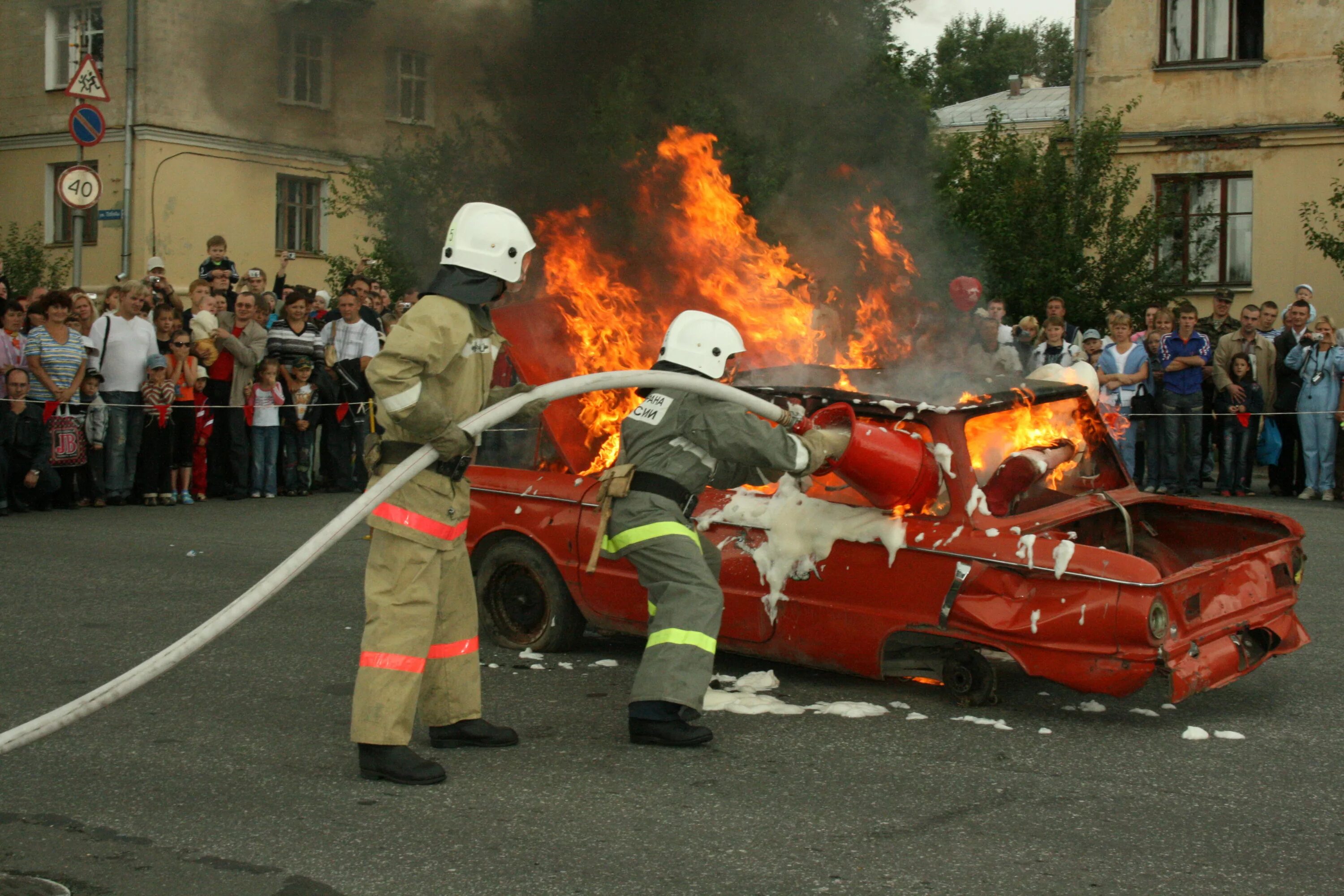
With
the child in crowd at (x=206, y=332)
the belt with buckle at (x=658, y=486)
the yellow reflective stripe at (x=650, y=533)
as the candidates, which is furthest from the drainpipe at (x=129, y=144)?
the yellow reflective stripe at (x=650, y=533)

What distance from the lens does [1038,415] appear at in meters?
6.32

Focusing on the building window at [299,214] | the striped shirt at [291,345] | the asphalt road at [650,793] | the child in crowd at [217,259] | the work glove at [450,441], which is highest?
the building window at [299,214]

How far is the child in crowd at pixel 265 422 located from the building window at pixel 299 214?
1.42 meters

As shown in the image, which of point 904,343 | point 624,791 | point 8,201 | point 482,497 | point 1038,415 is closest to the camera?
point 624,791

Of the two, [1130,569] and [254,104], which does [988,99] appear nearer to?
[254,104]

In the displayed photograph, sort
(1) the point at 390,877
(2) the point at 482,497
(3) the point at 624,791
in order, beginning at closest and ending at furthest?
(1) the point at 390,877
(3) the point at 624,791
(2) the point at 482,497

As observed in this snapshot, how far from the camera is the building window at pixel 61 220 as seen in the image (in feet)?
75.0

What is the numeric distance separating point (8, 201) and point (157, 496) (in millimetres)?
13564

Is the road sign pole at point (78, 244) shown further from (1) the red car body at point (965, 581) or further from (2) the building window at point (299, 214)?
(1) the red car body at point (965, 581)

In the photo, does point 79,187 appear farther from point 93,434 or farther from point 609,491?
point 609,491

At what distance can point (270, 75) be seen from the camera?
28.7ft

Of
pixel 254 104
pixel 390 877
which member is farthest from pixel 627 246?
pixel 390 877

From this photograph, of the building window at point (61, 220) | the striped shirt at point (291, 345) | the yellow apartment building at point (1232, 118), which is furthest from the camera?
the building window at point (61, 220)

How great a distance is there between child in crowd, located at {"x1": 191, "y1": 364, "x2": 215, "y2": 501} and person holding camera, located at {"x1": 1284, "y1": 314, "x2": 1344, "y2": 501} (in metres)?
10.3
